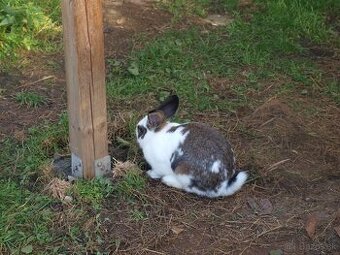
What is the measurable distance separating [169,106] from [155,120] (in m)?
0.17

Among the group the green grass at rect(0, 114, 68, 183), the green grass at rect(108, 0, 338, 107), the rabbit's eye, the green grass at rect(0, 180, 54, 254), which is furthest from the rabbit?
the green grass at rect(108, 0, 338, 107)

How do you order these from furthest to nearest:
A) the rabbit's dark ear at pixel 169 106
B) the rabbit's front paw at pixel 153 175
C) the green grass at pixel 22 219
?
the rabbit's dark ear at pixel 169 106, the rabbit's front paw at pixel 153 175, the green grass at pixel 22 219

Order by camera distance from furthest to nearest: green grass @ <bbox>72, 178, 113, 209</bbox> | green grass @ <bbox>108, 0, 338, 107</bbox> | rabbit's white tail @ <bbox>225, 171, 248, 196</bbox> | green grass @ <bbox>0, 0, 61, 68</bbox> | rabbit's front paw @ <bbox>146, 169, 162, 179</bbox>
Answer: green grass @ <bbox>0, 0, 61, 68</bbox>
green grass @ <bbox>108, 0, 338, 107</bbox>
rabbit's front paw @ <bbox>146, 169, 162, 179</bbox>
rabbit's white tail @ <bbox>225, 171, 248, 196</bbox>
green grass @ <bbox>72, 178, 113, 209</bbox>

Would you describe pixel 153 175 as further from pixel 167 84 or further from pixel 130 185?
pixel 167 84

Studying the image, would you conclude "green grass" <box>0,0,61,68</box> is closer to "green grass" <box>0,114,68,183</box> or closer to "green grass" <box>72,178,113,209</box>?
"green grass" <box>0,114,68,183</box>

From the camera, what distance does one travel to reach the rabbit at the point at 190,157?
377 cm

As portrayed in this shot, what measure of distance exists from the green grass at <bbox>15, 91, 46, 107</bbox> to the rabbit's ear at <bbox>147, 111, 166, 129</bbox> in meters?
1.20

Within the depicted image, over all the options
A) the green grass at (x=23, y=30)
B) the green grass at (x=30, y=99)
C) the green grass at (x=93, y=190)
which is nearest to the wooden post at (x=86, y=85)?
the green grass at (x=93, y=190)

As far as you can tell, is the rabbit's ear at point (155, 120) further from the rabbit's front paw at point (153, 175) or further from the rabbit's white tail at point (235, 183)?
the rabbit's white tail at point (235, 183)

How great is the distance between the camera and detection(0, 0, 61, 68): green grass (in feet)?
18.2

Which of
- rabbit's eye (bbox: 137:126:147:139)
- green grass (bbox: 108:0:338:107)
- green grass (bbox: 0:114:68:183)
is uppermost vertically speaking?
rabbit's eye (bbox: 137:126:147:139)

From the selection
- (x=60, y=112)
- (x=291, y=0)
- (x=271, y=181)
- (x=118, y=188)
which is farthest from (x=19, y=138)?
(x=291, y=0)

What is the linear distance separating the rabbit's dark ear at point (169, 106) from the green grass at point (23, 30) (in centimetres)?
185

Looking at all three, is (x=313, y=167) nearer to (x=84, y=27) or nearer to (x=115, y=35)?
(x=84, y=27)
